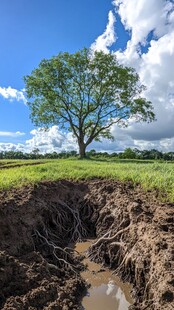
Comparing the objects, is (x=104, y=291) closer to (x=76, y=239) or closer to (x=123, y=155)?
(x=76, y=239)

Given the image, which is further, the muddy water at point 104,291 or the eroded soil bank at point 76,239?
the muddy water at point 104,291

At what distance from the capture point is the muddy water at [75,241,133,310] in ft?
16.7

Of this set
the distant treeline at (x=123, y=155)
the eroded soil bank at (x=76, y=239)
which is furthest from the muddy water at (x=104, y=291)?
the distant treeline at (x=123, y=155)

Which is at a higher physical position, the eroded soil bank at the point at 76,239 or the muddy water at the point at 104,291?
the eroded soil bank at the point at 76,239

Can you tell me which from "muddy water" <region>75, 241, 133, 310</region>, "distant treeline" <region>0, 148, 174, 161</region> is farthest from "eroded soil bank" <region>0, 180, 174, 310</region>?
"distant treeline" <region>0, 148, 174, 161</region>

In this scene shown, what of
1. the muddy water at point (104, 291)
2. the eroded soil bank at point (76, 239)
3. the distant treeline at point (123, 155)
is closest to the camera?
the eroded soil bank at point (76, 239)

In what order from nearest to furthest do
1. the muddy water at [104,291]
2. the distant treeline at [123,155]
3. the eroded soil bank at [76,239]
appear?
the eroded soil bank at [76,239]
the muddy water at [104,291]
the distant treeline at [123,155]

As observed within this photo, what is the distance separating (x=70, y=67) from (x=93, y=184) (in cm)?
2717

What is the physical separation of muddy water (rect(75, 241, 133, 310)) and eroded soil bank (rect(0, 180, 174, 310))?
0.14 m

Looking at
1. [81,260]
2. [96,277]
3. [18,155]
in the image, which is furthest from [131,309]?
[18,155]

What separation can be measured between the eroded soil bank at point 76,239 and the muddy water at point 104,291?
0.47 ft

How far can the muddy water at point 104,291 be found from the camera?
200 inches

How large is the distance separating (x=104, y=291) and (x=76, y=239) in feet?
7.43

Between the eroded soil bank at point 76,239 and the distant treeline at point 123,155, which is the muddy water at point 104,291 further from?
the distant treeline at point 123,155
